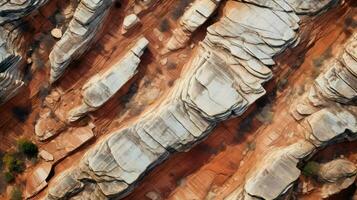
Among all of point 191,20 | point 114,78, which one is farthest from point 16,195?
point 191,20

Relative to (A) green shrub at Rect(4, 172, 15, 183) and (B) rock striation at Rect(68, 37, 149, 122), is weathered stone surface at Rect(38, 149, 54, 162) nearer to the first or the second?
(A) green shrub at Rect(4, 172, 15, 183)

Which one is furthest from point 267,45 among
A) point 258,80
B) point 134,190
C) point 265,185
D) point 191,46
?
point 134,190

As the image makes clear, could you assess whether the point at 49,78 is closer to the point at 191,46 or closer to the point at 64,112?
the point at 64,112

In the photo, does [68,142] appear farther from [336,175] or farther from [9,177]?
[336,175]

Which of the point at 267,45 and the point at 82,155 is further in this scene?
the point at 82,155

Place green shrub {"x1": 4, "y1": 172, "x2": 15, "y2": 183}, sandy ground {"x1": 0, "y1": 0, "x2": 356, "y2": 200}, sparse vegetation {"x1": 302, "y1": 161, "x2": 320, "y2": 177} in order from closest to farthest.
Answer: sandy ground {"x1": 0, "y1": 0, "x2": 356, "y2": 200} < sparse vegetation {"x1": 302, "y1": 161, "x2": 320, "y2": 177} < green shrub {"x1": 4, "y1": 172, "x2": 15, "y2": 183}

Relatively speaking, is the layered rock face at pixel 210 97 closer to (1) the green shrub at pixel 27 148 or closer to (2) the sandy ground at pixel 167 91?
(2) the sandy ground at pixel 167 91

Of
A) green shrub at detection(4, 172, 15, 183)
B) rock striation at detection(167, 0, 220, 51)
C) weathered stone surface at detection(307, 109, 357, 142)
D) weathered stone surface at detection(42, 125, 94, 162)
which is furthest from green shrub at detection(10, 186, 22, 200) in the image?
weathered stone surface at detection(307, 109, 357, 142)
